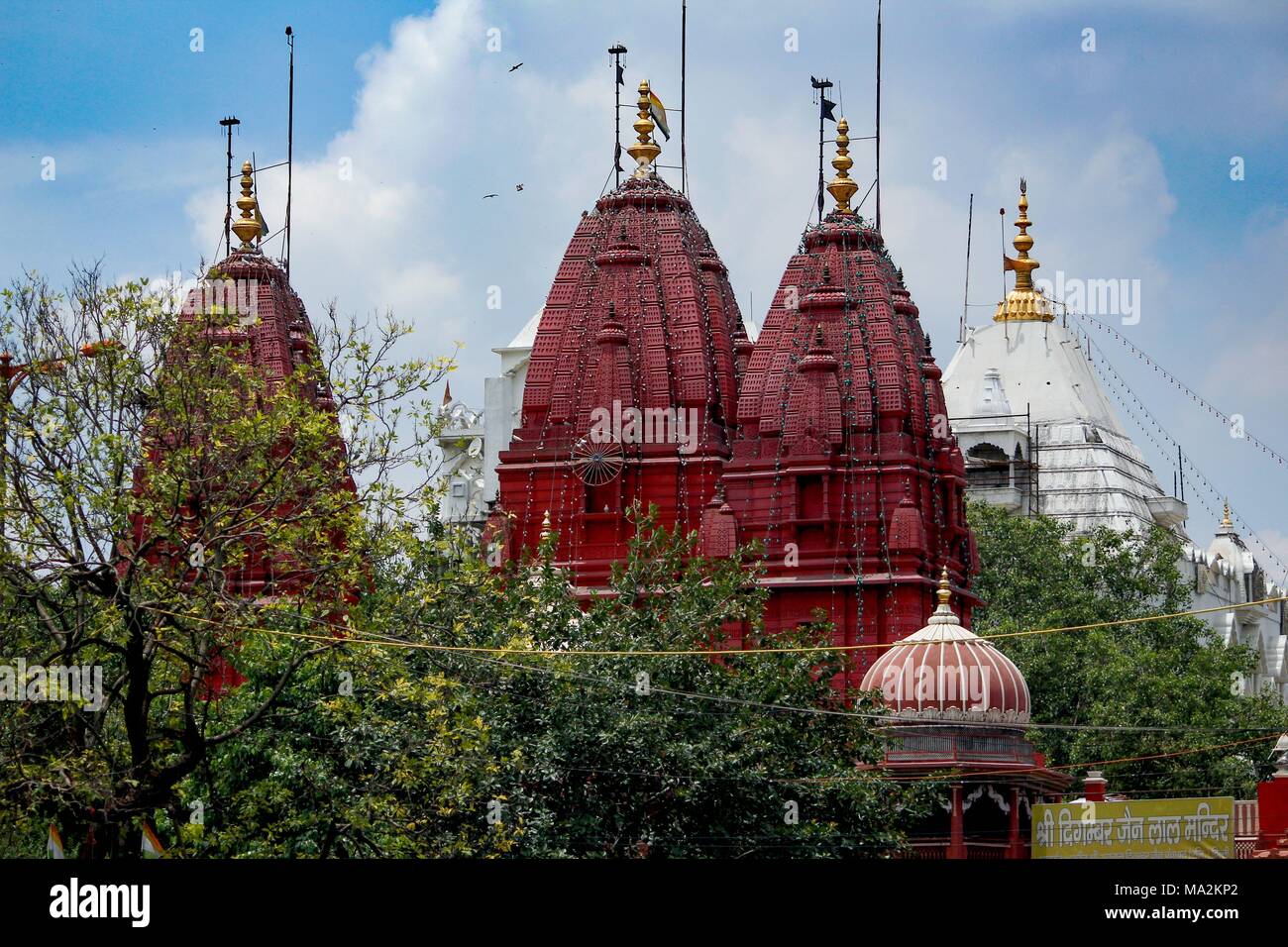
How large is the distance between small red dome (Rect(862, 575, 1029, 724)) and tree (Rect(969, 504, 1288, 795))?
9.61m

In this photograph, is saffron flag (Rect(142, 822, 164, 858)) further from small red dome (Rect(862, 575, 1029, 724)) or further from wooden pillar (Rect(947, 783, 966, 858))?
wooden pillar (Rect(947, 783, 966, 858))

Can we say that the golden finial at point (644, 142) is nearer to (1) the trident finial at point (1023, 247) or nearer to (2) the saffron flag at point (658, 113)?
(2) the saffron flag at point (658, 113)

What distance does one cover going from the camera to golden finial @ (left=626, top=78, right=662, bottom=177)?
6525 cm

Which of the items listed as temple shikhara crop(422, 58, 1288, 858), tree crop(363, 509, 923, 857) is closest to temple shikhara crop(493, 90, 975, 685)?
temple shikhara crop(422, 58, 1288, 858)

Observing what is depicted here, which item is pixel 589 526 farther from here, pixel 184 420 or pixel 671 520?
pixel 184 420

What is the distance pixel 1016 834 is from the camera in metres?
48.2

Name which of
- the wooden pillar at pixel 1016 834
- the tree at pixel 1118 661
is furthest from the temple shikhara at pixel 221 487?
the tree at pixel 1118 661

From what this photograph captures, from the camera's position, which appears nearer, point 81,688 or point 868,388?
point 81,688

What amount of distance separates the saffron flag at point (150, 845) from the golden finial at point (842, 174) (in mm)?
34150

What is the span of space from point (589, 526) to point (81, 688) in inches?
1120

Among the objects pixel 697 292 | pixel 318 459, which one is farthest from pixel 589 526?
pixel 318 459

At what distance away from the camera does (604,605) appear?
45.6 meters

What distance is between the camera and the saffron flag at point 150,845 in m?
31.6
